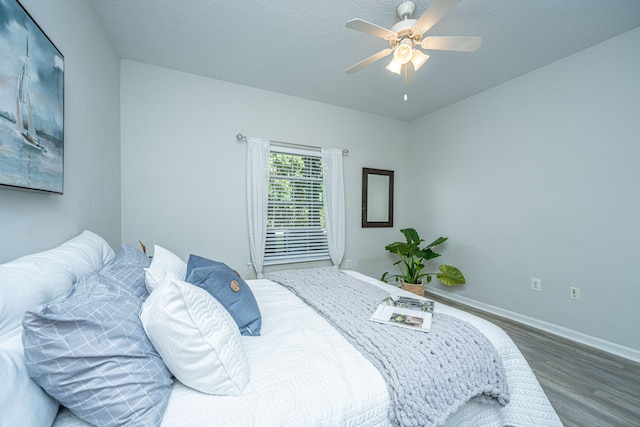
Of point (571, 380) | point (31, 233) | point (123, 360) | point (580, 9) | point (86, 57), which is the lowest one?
point (571, 380)

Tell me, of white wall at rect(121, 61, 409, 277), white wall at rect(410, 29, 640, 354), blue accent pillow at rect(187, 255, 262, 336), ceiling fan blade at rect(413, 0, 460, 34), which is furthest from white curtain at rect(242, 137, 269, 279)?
white wall at rect(410, 29, 640, 354)

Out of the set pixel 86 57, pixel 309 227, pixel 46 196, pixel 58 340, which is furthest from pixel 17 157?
pixel 309 227

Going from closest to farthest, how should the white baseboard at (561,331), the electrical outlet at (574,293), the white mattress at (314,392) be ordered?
the white mattress at (314,392) < the white baseboard at (561,331) < the electrical outlet at (574,293)

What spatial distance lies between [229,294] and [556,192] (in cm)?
316

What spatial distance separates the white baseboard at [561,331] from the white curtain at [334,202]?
1739 millimetres

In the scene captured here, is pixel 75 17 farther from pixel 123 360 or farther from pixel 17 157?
pixel 123 360

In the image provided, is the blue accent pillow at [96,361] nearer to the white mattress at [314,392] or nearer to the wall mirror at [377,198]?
the white mattress at [314,392]

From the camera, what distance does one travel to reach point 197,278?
119 cm

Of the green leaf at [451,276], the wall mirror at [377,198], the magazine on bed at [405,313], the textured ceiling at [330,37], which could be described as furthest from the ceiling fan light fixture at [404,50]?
the green leaf at [451,276]

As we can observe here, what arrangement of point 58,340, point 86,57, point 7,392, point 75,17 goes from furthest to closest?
point 86,57 < point 75,17 < point 58,340 < point 7,392

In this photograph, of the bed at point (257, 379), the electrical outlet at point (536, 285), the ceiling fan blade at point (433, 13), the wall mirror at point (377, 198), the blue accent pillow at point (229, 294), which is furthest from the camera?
the wall mirror at point (377, 198)

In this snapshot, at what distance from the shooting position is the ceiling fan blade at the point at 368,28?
1482 mm

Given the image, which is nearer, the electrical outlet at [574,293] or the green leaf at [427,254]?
the electrical outlet at [574,293]

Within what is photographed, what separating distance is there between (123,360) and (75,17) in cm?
203
